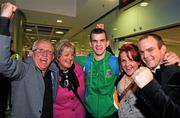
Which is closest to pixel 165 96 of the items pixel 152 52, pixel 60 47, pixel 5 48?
pixel 152 52

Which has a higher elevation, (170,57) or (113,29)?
(113,29)

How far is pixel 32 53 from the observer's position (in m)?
1.65

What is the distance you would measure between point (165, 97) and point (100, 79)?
1025mm

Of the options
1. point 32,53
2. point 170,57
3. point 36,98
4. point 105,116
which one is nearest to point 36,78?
point 36,98

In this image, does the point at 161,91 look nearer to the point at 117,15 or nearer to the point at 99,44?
the point at 99,44

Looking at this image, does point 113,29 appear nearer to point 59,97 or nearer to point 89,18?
point 89,18

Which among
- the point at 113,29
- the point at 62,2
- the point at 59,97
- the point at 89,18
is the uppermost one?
the point at 62,2

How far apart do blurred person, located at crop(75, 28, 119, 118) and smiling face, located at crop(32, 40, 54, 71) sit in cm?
39

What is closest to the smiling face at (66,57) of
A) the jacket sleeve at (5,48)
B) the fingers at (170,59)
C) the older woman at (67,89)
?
the older woman at (67,89)

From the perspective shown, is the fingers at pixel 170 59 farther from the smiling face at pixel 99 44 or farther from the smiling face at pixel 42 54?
the smiling face at pixel 42 54

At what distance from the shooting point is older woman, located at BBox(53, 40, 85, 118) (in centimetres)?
172

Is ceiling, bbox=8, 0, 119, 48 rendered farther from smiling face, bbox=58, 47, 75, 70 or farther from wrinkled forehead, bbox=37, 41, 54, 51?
wrinkled forehead, bbox=37, 41, 54, 51

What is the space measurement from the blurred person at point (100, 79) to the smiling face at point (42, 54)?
0.39 metres

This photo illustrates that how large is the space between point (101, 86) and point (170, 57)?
0.66 meters
